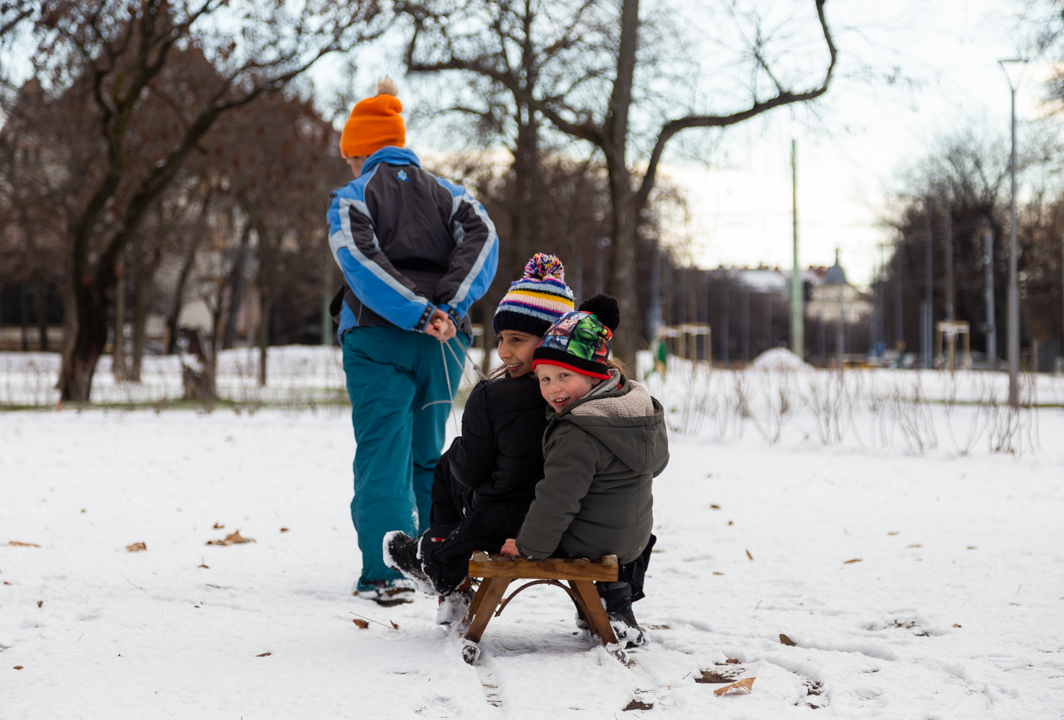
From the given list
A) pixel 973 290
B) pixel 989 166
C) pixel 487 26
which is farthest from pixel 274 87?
pixel 973 290

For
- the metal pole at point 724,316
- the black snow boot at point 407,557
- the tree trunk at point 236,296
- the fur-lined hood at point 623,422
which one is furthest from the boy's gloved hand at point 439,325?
the metal pole at point 724,316

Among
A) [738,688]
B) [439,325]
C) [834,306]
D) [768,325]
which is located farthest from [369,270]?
[834,306]

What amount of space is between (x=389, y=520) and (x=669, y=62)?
1014 centimetres

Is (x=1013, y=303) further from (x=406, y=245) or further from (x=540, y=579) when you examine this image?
(x=540, y=579)

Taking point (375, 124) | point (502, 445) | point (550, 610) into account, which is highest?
point (375, 124)

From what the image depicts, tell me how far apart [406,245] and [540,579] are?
1.46 m

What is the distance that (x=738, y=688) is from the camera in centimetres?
262

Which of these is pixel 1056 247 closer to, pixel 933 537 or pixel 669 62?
pixel 669 62

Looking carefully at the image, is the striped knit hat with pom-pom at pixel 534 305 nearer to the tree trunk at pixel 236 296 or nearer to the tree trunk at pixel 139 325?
the tree trunk at pixel 139 325

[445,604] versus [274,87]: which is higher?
[274,87]

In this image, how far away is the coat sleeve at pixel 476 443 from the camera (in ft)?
9.18

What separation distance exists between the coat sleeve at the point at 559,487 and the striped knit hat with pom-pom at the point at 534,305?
0.40 metres

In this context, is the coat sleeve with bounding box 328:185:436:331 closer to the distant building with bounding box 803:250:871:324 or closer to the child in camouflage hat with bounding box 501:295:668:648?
the child in camouflage hat with bounding box 501:295:668:648

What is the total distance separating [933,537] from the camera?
4922 mm
